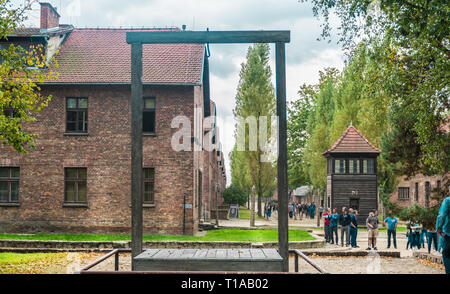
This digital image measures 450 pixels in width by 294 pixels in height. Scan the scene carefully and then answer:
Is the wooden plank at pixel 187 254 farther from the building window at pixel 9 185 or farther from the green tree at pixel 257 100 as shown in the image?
the green tree at pixel 257 100

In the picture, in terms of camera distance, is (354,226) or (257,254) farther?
(354,226)

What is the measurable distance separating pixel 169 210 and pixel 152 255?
16.1 m

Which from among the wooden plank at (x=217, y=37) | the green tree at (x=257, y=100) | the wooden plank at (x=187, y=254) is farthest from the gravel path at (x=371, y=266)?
the green tree at (x=257, y=100)

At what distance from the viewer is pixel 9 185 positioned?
2353cm

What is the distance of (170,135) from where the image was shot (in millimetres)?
23469

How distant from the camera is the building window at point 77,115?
23.7 m

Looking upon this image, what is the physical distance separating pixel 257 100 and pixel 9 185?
1949 centimetres

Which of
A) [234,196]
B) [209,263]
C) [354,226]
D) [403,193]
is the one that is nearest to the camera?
[209,263]

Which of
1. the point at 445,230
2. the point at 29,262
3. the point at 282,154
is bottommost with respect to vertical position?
the point at 29,262

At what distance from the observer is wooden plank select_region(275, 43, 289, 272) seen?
7.33m

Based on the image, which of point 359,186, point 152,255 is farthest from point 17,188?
point 359,186

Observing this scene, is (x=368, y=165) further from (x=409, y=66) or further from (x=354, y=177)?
(x=409, y=66)

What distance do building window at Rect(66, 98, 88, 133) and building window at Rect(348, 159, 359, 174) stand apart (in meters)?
19.9

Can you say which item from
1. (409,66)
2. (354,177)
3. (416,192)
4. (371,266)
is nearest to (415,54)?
(409,66)
